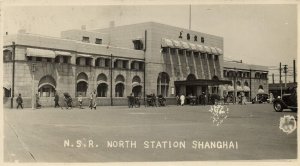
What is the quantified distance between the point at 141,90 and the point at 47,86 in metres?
10.3

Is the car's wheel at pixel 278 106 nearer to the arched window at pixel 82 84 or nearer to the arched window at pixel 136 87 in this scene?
the arched window at pixel 82 84

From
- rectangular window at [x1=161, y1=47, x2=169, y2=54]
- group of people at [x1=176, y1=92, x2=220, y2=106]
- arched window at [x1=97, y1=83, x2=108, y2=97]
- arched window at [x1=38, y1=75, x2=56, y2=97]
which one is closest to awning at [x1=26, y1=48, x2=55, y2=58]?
arched window at [x1=38, y1=75, x2=56, y2=97]

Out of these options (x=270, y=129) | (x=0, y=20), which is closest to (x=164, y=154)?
(x=270, y=129)

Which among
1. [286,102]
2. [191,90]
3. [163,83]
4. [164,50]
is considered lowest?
[286,102]

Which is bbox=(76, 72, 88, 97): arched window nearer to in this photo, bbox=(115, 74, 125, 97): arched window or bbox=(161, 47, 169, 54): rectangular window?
bbox=(115, 74, 125, 97): arched window

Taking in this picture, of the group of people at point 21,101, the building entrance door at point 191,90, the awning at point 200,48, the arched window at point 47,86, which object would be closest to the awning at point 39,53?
the arched window at point 47,86

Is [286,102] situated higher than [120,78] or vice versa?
[120,78]

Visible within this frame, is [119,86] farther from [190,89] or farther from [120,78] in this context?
[190,89]

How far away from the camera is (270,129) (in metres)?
13.1

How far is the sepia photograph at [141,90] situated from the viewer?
973 centimetres

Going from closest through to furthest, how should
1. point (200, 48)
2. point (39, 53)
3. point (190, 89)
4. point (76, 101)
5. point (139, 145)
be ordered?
point (139, 145) → point (39, 53) → point (76, 101) → point (190, 89) → point (200, 48)

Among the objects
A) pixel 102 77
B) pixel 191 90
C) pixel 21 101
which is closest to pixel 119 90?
pixel 102 77

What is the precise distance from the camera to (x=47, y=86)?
2953cm

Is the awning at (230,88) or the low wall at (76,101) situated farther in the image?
the awning at (230,88)
